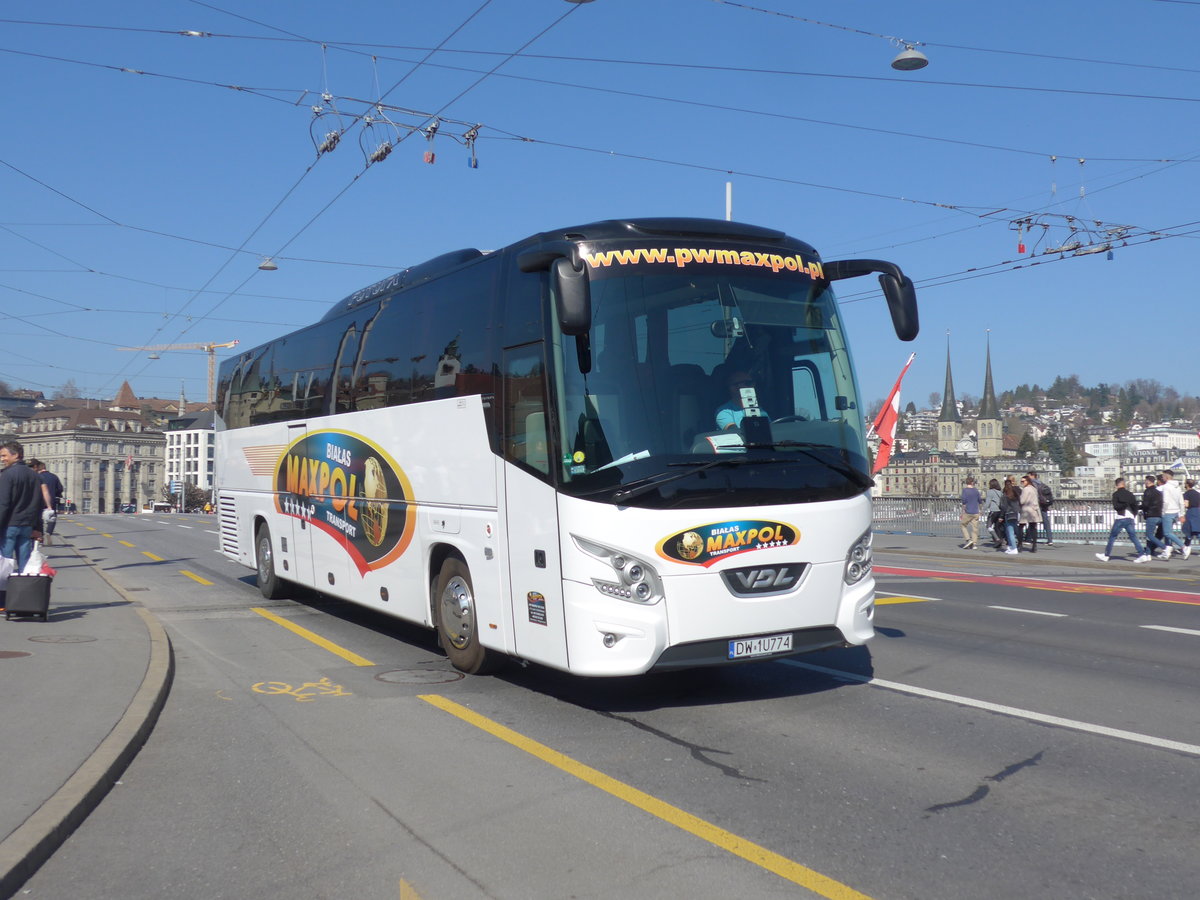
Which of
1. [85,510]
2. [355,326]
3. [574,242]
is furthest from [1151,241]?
[85,510]

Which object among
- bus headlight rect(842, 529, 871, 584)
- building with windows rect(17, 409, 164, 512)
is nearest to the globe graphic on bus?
bus headlight rect(842, 529, 871, 584)

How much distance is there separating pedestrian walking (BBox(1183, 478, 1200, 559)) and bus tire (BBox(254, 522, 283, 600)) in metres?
18.7

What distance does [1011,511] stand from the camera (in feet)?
82.4

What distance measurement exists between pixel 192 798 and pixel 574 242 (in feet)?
13.7

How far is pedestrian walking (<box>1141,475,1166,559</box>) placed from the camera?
22.2 m

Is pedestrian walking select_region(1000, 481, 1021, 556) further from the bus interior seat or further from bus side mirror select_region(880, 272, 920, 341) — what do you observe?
the bus interior seat

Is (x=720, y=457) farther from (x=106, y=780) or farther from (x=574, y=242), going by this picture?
(x=106, y=780)

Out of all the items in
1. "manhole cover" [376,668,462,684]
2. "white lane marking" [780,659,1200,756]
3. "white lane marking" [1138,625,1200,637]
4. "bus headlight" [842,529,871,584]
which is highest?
"bus headlight" [842,529,871,584]

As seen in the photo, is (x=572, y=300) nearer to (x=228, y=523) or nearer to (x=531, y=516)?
(x=531, y=516)

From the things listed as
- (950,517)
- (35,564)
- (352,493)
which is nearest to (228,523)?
(35,564)

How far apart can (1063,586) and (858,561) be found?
438 inches

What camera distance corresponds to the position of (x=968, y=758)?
624 centimetres

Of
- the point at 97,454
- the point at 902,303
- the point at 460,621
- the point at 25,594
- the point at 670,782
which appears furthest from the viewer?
the point at 97,454

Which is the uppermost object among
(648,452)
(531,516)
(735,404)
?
(735,404)
